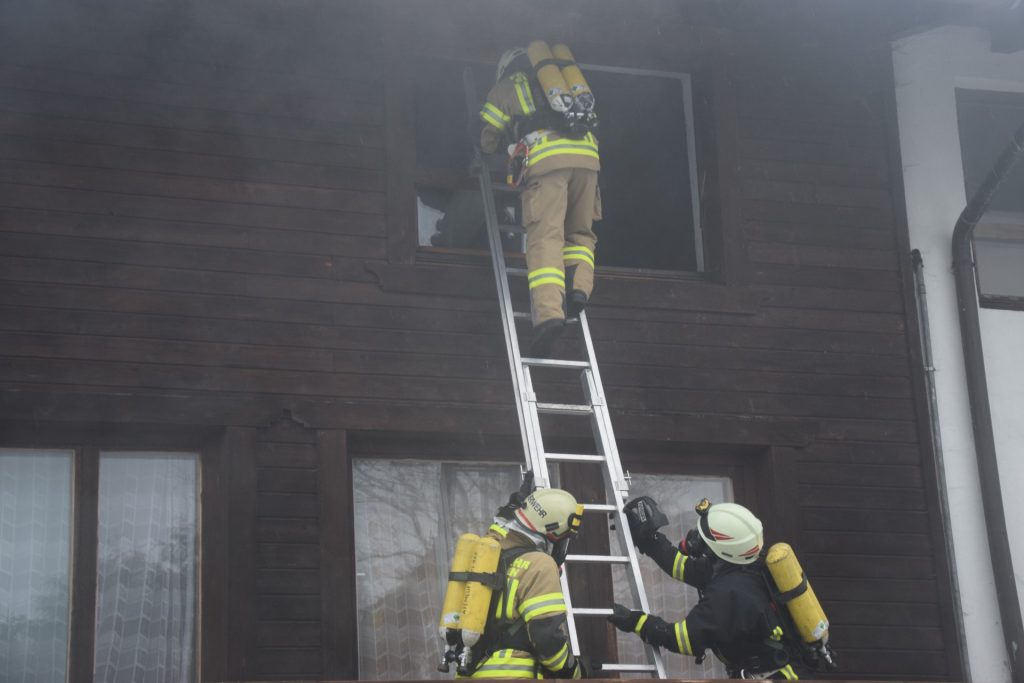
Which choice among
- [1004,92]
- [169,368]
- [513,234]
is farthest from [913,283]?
[169,368]

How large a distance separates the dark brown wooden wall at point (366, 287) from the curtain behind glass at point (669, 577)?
17 cm

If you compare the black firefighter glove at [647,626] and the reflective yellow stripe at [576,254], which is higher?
the reflective yellow stripe at [576,254]

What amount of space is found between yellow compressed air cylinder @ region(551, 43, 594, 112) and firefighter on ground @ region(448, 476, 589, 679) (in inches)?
→ 80.8

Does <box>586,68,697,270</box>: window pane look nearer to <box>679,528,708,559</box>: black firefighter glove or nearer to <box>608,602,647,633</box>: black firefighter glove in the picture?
<box>679,528,708,559</box>: black firefighter glove

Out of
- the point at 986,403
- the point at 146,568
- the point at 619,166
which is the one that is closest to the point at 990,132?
the point at 986,403

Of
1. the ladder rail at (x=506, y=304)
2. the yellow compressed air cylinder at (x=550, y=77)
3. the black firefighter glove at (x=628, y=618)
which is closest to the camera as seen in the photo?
the black firefighter glove at (x=628, y=618)

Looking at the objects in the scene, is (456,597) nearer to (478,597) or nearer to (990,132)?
(478,597)

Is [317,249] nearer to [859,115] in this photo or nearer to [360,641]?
[360,641]

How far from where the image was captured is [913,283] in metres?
8.56

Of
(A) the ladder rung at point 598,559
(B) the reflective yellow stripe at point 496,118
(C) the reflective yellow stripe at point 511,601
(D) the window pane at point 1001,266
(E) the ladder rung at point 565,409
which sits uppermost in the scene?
(B) the reflective yellow stripe at point 496,118

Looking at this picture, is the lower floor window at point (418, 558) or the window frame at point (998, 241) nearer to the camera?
the lower floor window at point (418, 558)

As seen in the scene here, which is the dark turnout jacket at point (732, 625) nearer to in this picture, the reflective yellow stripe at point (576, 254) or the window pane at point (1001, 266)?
the reflective yellow stripe at point (576, 254)

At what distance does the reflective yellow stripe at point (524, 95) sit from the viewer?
745 centimetres

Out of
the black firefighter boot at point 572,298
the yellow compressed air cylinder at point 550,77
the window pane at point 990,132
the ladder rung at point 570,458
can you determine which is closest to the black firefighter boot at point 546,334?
the black firefighter boot at point 572,298
